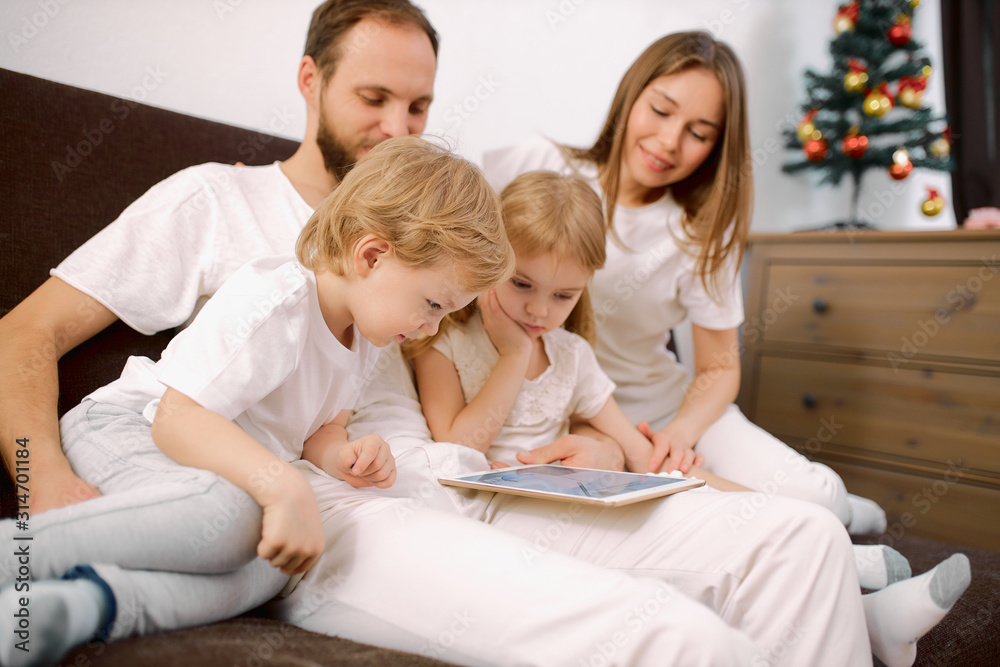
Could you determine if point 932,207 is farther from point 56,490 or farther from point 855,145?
point 56,490

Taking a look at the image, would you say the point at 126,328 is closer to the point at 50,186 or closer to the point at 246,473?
the point at 50,186

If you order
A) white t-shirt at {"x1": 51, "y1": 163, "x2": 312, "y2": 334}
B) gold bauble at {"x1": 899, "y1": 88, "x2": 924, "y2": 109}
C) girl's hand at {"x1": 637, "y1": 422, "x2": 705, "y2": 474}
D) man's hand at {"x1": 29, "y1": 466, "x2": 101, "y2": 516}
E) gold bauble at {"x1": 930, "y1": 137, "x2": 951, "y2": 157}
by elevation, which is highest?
gold bauble at {"x1": 899, "y1": 88, "x2": 924, "y2": 109}

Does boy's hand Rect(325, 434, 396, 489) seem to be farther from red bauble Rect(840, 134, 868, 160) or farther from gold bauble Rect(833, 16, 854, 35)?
gold bauble Rect(833, 16, 854, 35)

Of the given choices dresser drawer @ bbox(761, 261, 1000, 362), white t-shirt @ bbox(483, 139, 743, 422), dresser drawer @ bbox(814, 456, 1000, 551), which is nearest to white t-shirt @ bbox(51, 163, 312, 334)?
white t-shirt @ bbox(483, 139, 743, 422)

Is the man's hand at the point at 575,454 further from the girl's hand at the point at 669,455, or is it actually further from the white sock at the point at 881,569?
the white sock at the point at 881,569

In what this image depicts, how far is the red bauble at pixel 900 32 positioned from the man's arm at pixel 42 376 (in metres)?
2.56

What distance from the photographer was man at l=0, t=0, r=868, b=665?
0.68 m

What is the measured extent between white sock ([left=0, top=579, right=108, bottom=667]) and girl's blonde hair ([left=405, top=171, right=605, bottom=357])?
2.22 feet

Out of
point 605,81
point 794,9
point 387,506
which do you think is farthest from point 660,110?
point 794,9

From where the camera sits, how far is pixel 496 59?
205cm

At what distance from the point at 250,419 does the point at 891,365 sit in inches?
72.6

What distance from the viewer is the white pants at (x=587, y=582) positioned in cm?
68

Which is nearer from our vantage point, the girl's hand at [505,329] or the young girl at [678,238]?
the girl's hand at [505,329]

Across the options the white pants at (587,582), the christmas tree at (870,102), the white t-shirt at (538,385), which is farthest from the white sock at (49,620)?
the christmas tree at (870,102)
